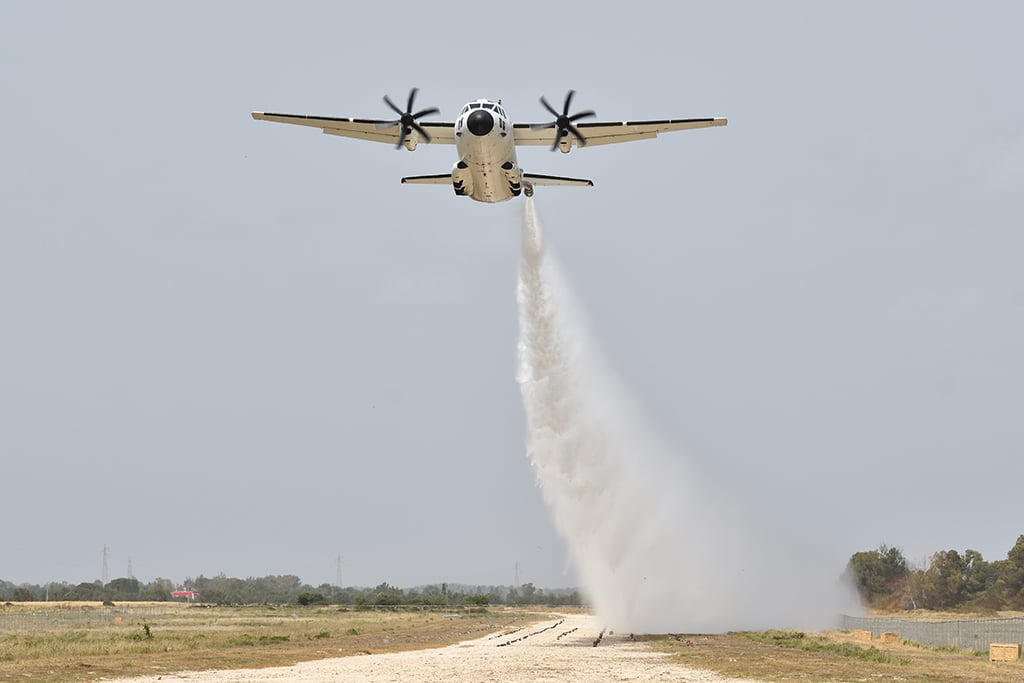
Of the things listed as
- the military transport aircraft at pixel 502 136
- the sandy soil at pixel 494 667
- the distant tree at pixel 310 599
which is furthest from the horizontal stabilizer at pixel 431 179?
the distant tree at pixel 310 599

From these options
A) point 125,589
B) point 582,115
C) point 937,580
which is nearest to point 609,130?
point 582,115

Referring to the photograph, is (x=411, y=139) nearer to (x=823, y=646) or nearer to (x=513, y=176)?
(x=513, y=176)

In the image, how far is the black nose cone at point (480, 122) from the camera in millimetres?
38719

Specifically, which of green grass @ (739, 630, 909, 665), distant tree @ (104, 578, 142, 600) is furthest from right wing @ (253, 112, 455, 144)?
distant tree @ (104, 578, 142, 600)

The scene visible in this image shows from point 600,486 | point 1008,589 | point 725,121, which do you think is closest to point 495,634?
point 600,486

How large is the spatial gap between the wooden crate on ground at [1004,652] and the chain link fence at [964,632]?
2.92ft

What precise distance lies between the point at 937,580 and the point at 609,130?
7960 centimetres

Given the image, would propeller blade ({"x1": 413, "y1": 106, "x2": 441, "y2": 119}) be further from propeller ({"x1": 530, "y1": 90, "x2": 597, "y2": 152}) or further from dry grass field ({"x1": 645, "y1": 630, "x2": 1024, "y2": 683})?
dry grass field ({"x1": 645, "y1": 630, "x2": 1024, "y2": 683})

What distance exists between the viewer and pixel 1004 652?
36.6 metres

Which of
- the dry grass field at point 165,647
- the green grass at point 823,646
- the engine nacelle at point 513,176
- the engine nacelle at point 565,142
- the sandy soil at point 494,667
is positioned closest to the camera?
the sandy soil at point 494,667

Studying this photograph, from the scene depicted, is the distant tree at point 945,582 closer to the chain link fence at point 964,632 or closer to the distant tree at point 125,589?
the chain link fence at point 964,632

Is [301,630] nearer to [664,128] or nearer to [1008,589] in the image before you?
[664,128]

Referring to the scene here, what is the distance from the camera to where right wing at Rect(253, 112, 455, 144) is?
4284cm

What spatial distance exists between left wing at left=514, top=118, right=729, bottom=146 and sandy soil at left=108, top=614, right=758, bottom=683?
66.9 feet
